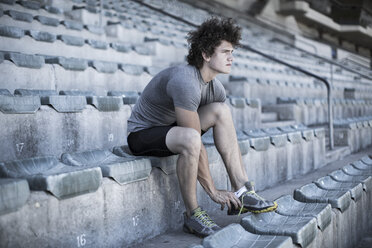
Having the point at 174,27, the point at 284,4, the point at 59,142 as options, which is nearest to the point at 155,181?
the point at 59,142

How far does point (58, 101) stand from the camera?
5.39 feet

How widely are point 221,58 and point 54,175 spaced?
745 millimetres

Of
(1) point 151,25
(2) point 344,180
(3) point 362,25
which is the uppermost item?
(3) point 362,25

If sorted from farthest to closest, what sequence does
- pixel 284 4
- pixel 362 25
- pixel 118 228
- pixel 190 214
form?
A: pixel 362 25, pixel 284 4, pixel 190 214, pixel 118 228

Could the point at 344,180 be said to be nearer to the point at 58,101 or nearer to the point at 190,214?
the point at 190,214

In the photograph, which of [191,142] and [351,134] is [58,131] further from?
[351,134]

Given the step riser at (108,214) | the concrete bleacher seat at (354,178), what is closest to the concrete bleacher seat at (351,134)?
the concrete bleacher seat at (354,178)

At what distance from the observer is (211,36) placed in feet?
5.19

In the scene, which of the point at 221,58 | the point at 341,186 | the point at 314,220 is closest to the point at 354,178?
Result: the point at 341,186

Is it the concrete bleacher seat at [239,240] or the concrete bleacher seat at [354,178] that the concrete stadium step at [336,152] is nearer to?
the concrete bleacher seat at [354,178]

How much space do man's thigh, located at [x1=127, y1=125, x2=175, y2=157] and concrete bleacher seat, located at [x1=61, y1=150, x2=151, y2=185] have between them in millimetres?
86

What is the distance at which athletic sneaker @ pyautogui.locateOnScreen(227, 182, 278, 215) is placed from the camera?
4.77ft

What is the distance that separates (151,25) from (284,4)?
7102 mm

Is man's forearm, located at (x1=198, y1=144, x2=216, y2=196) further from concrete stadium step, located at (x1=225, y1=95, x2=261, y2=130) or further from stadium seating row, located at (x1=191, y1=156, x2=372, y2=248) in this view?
concrete stadium step, located at (x1=225, y1=95, x2=261, y2=130)
